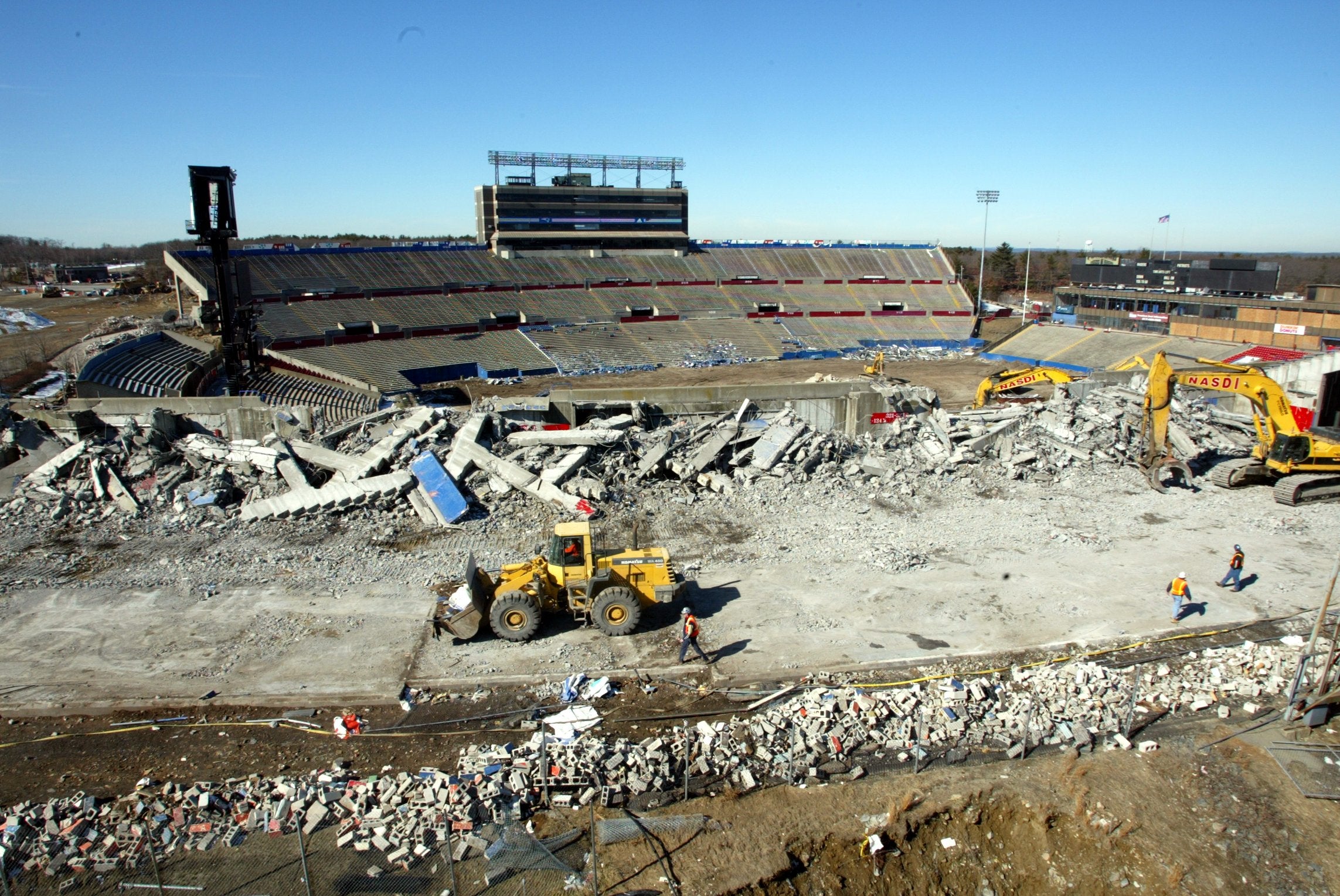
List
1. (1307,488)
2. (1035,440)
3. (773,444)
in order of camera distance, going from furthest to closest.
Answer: (1035,440) < (773,444) < (1307,488)

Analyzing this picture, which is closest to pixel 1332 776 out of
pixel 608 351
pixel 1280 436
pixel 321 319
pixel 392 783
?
pixel 392 783

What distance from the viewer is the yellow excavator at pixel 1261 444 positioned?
19.5 metres

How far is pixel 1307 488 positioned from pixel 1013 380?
1069 cm

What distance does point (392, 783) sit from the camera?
9.16 m

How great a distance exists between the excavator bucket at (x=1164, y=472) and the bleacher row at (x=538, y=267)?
4339cm

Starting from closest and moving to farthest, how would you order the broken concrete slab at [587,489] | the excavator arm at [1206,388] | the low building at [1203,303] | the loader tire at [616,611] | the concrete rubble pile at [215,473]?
1. the loader tire at [616,611]
2. the concrete rubble pile at [215,473]
3. the broken concrete slab at [587,489]
4. the excavator arm at [1206,388]
5. the low building at [1203,303]

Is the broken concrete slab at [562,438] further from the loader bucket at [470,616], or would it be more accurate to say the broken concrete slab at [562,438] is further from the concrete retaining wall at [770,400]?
the loader bucket at [470,616]

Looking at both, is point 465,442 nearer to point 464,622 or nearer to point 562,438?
point 562,438

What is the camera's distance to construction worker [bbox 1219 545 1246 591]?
1450 cm

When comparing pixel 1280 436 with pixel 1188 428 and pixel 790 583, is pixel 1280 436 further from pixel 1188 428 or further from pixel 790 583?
pixel 790 583

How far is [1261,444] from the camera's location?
67.3ft

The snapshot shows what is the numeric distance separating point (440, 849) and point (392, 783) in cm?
117

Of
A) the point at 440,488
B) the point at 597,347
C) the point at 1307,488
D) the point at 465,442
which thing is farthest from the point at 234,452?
the point at 597,347

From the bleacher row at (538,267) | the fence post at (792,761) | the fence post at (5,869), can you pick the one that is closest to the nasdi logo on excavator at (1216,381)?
the fence post at (792,761)
